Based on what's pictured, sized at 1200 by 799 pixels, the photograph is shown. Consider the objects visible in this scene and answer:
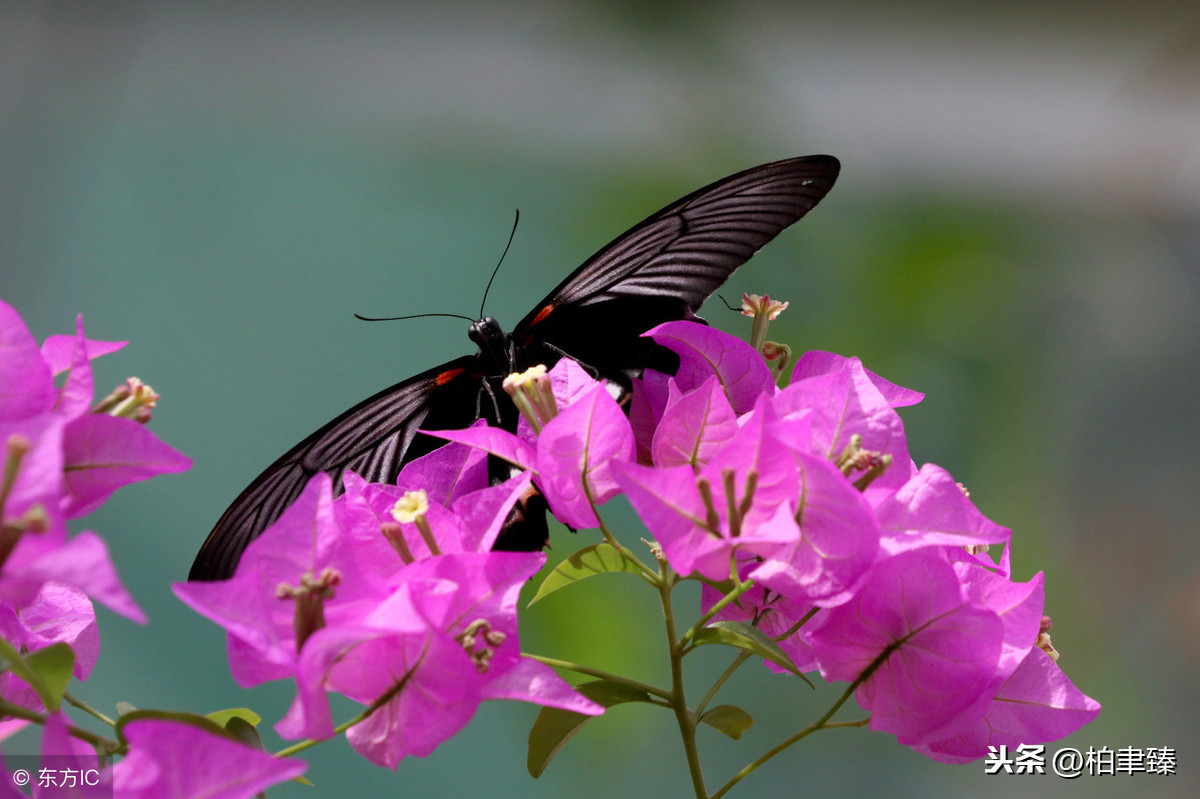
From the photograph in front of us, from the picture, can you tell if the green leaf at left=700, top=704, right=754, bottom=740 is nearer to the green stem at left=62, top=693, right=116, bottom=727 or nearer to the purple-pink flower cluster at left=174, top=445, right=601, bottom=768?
the purple-pink flower cluster at left=174, top=445, right=601, bottom=768

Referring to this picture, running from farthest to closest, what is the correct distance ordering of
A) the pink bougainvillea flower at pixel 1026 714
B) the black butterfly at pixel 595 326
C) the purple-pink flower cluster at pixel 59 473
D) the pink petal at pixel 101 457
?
1. the black butterfly at pixel 595 326
2. the pink bougainvillea flower at pixel 1026 714
3. the pink petal at pixel 101 457
4. the purple-pink flower cluster at pixel 59 473

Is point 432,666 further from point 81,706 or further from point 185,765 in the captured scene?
point 81,706

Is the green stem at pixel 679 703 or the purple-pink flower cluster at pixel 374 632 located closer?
the purple-pink flower cluster at pixel 374 632

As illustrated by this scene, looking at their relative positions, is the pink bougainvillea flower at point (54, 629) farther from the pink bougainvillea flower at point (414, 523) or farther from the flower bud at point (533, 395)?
the flower bud at point (533, 395)

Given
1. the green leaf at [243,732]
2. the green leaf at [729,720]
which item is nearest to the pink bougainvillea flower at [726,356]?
the green leaf at [729,720]

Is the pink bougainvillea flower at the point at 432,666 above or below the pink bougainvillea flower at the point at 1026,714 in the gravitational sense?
above
